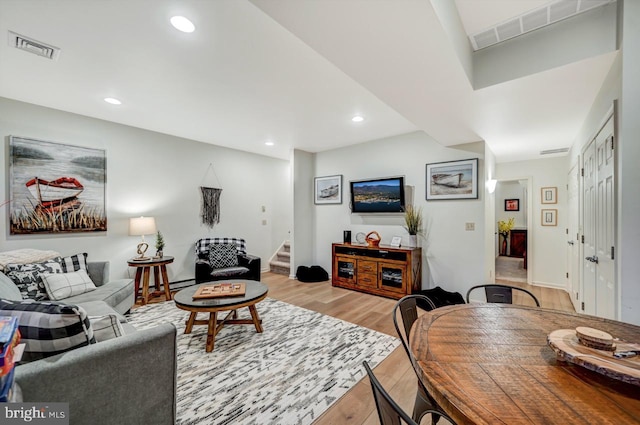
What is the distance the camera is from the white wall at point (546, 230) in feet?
15.5

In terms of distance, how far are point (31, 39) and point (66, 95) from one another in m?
1.16

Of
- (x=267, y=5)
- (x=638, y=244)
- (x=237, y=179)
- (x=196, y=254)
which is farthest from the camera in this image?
(x=237, y=179)

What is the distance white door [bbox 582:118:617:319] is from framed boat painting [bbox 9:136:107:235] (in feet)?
18.2

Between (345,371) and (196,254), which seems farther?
(196,254)

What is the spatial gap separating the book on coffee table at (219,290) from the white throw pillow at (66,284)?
3.83ft

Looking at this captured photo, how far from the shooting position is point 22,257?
2.75 m

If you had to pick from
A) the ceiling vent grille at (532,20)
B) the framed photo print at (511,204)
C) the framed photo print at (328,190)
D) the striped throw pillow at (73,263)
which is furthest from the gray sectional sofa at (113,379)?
the framed photo print at (511,204)

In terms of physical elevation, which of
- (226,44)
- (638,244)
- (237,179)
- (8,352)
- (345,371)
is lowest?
(345,371)

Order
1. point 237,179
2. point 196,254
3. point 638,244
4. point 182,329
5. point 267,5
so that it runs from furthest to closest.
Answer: point 237,179
point 196,254
point 182,329
point 638,244
point 267,5

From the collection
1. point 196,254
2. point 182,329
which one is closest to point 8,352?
point 182,329

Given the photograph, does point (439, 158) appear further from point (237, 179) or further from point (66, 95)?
point (66, 95)

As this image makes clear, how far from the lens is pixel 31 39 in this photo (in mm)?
2020

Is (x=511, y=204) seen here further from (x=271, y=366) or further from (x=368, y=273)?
(x=271, y=366)

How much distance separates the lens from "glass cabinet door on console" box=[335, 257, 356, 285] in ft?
14.9
